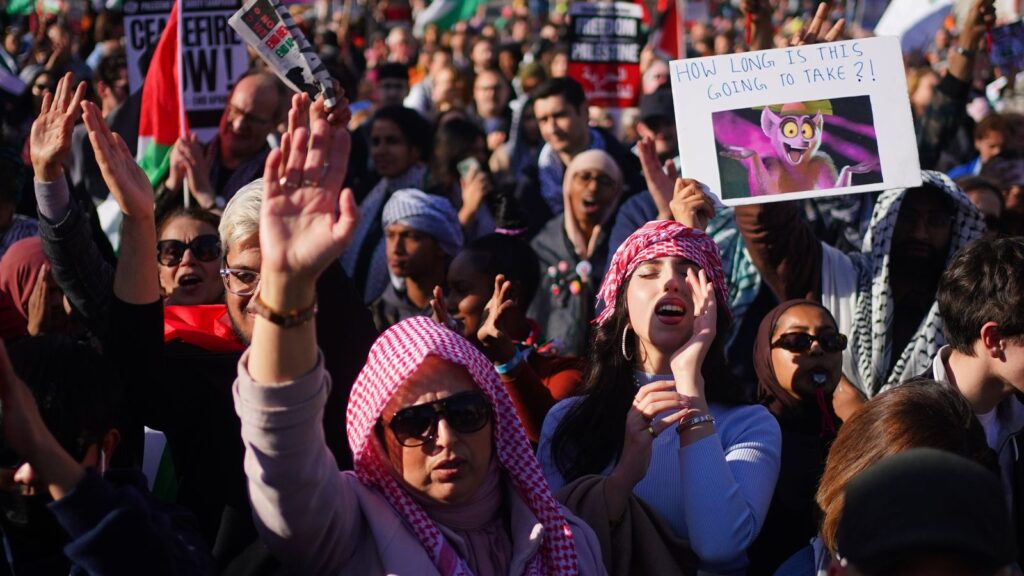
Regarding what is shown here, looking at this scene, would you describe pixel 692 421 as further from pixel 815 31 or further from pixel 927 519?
pixel 815 31

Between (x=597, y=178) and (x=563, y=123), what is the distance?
1267 millimetres

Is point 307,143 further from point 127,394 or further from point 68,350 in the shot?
point 127,394

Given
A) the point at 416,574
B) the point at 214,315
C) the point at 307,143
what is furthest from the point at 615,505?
the point at 214,315

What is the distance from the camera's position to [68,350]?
297 centimetres

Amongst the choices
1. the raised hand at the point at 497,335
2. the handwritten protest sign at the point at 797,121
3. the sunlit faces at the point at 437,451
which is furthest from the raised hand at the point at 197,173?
the sunlit faces at the point at 437,451

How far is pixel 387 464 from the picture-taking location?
2947 mm

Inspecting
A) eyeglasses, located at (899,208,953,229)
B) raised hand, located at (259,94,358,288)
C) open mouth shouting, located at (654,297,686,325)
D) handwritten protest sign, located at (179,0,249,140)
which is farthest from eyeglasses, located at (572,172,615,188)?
raised hand, located at (259,94,358,288)

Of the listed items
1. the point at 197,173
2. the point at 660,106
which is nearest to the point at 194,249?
the point at 197,173

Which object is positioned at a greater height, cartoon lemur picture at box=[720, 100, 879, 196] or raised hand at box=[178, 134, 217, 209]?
raised hand at box=[178, 134, 217, 209]

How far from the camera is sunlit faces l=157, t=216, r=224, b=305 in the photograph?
179 inches

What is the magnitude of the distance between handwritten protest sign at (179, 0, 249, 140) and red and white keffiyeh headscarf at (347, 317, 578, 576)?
4.10 meters

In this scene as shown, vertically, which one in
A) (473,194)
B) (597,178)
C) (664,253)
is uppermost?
(473,194)

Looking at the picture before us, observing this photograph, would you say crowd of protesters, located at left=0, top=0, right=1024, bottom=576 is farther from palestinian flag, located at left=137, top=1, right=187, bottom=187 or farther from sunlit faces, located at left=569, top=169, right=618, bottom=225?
palestinian flag, located at left=137, top=1, right=187, bottom=187

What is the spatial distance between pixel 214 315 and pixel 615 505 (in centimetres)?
145
